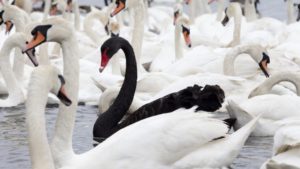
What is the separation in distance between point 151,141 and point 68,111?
2.74 feet

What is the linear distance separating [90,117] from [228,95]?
1.48 m

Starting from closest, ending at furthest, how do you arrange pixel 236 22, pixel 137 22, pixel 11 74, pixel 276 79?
pixel 276 79
pixel 11 74
pixel 137 22
pixel 236 22

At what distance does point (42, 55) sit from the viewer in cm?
1432

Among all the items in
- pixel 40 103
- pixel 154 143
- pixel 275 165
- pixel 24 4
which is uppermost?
pixel 40 103

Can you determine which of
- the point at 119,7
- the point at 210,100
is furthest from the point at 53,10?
the point at 210,100

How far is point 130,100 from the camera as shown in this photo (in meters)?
10.4

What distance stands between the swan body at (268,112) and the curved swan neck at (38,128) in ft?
10.1

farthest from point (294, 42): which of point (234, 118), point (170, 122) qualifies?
point (170, 122)

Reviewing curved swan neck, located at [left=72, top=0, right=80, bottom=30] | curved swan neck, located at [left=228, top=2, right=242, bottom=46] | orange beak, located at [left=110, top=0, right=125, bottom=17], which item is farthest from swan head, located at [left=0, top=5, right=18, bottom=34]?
curved swan neck, located at [left=72, top=0, right=80, bottom=30]

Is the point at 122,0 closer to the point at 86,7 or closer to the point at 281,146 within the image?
the point at 281,146

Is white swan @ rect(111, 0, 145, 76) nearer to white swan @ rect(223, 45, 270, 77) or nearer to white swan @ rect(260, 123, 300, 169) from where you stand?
white swan @ rect(223, 45, 270, 77)

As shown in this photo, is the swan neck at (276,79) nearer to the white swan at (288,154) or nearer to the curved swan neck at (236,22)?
the white swan at (288,154)

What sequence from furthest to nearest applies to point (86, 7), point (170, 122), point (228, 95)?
point (86, 7), point (228, 95), point (170, 122)

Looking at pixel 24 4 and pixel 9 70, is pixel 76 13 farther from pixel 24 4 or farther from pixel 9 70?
pixel 9 70
